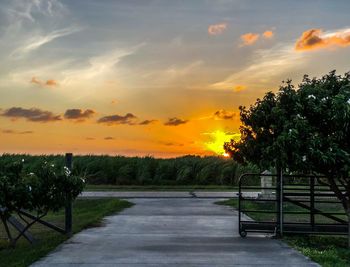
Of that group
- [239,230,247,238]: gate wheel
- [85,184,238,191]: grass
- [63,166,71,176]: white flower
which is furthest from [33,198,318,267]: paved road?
[85,184,238,191]: grass

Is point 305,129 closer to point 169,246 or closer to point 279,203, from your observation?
point 279,203

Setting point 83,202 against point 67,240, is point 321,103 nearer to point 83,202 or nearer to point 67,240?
point 67,240

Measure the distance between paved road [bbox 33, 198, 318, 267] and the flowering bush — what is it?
106cm

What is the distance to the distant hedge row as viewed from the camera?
40594 mm

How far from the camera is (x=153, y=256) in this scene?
1144cm

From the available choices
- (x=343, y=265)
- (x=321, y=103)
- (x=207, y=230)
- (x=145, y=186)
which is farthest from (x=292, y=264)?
(x=145, y=186)

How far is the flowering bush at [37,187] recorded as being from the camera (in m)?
13.2

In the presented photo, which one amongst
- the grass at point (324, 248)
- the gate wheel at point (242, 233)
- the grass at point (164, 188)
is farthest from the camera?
the grass at point (164, 188)

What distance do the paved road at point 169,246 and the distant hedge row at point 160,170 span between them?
2155 centimetres

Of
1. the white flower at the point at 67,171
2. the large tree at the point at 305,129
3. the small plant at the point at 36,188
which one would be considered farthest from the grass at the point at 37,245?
the large tree at the point at 305,129

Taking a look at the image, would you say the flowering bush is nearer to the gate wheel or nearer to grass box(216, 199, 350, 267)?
the gate wheel

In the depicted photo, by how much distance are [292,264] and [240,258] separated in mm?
1023

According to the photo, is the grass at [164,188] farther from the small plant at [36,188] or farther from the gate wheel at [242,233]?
the small plant at [36,188]

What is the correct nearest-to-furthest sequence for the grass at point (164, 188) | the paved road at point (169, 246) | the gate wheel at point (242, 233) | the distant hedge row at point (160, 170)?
the paved road at point (169, 246), the gate wheel at point (242, 233), the grass at point (164, 188), the distant hedge row at point (160, 170)
